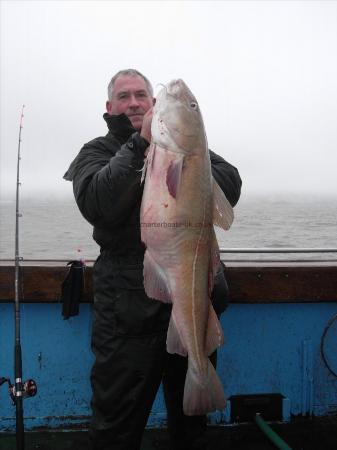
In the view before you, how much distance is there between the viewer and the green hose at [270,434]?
3480 mm

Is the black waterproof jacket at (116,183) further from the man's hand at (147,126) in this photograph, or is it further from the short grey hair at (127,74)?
the short grey hair at (127,74)

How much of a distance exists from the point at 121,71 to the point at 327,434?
11.3 feet

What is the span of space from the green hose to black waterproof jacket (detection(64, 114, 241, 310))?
1.90m

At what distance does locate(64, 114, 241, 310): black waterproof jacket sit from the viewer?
7.75 ft

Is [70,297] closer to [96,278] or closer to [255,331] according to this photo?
[96,278]

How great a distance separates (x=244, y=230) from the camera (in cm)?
1462

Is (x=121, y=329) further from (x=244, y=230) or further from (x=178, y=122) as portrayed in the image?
(x=244, y=230)

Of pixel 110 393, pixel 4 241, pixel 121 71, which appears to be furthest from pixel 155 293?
pixel 4 241

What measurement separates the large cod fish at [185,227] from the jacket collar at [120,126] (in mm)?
811

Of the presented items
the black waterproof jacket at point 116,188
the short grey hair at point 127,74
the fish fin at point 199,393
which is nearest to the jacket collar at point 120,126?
the black waterproof jacket at point 116,188

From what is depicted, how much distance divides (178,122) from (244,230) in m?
12.8

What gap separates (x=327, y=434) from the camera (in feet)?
12.5

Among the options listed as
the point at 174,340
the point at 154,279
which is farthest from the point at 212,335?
the point at 154,279

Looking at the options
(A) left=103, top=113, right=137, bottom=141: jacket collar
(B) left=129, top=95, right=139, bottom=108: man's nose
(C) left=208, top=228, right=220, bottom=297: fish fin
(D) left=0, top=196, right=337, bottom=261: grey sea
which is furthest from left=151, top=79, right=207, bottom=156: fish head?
(D) left=0, top=196, right=337, bottom=261: grey sea
